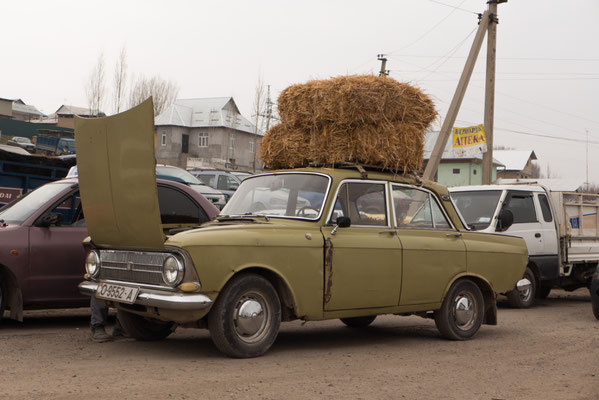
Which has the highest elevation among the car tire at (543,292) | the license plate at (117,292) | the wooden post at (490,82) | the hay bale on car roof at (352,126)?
the wooden post at (490,82)

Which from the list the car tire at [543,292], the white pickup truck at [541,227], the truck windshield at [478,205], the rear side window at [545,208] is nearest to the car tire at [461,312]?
the white pickup truck at [541,227]

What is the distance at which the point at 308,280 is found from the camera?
6.85m

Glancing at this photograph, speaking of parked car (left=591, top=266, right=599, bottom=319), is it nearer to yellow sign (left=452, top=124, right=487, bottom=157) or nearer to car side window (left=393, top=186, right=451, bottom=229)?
car side window (left=393, top=186, right=451, bottom=229)

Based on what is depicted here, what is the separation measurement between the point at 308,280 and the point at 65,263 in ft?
9.80

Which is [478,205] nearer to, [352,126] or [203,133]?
Result: [352,126]

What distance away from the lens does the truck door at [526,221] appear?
1270cm

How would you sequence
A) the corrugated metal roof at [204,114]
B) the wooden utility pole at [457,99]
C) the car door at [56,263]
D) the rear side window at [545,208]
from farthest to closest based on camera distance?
the corrugated metal roof at [204,114]
the wooden utility pole at [457,99]
the rear side window at [545,208]
the car door at [56,263]

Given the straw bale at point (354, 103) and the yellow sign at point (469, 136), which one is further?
the yellow sign at point (469, 136)

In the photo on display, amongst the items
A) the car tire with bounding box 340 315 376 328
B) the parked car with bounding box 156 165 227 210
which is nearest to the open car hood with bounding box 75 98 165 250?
the car tire with bounding box 340 315 376 328

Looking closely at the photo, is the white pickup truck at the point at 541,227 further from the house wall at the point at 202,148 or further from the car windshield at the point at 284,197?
the house wall at the point at 202,148

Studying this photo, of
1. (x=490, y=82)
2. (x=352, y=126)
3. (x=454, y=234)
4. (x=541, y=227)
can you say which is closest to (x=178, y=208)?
(x=352, y=126)

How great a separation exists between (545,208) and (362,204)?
6.72 m

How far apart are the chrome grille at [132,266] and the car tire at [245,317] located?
588 mm

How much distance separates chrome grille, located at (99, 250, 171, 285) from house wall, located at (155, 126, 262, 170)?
223ft
